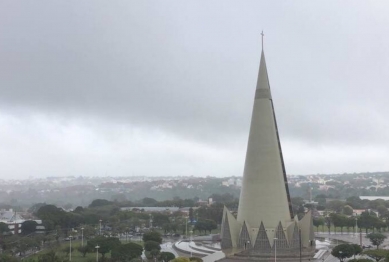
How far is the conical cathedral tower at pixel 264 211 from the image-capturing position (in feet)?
98.2

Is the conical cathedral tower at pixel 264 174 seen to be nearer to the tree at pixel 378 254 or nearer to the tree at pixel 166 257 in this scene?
the tree at pixel 166 257

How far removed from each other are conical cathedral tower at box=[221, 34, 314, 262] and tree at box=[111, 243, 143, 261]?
6.04 m

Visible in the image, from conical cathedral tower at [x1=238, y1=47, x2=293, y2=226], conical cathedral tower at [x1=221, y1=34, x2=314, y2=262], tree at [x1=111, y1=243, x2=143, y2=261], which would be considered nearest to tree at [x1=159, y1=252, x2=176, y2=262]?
tree at [x1=111, y1=243, x2=143, y2=261]

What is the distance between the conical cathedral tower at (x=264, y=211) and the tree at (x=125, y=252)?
6039mm

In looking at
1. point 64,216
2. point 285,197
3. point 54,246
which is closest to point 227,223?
point 285,197

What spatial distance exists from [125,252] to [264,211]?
31.8 feet

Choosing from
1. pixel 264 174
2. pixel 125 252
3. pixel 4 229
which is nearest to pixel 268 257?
pixel 264 174

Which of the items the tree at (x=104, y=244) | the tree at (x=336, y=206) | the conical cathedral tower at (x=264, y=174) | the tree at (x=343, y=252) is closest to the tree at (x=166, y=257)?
the tree at (x=104, y=244)

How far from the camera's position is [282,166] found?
32.3m

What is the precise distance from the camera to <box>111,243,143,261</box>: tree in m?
30.3

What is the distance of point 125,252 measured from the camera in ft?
100

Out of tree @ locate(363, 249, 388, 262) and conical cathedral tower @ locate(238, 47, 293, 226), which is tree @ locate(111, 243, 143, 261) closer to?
conical cathedral tower @ locate(238, 47, 293, 226)

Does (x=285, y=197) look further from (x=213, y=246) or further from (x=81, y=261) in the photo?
(x=81, y=261)

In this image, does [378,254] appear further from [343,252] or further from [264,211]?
[264,211]
